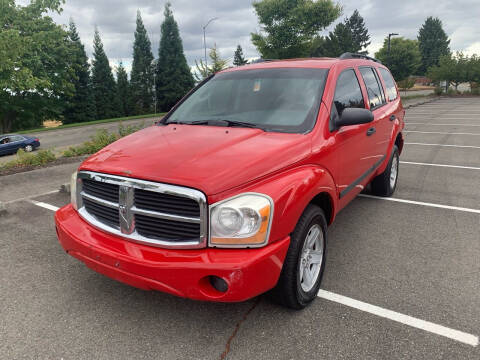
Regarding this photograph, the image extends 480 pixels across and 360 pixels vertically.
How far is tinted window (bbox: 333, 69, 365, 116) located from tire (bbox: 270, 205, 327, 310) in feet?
4.03

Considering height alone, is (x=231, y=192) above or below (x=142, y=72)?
below

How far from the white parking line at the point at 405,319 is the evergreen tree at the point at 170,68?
5319cm

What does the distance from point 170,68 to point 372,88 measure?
177ft

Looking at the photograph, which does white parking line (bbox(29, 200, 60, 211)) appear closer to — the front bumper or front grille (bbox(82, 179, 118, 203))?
front grille (bbox(82, 179, 118, 203))

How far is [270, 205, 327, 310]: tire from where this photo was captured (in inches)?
101

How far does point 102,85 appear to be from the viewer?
49969 mm

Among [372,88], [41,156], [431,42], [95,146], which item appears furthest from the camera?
[431,42]

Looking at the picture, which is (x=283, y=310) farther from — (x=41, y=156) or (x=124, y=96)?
(x=124, y=96)

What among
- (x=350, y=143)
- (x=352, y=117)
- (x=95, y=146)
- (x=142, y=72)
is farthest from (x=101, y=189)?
(x=142, y=72)

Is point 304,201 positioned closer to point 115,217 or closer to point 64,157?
point 115,217

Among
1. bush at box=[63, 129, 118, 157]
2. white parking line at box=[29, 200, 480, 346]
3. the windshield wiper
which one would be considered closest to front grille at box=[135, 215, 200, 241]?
the windshield wiper

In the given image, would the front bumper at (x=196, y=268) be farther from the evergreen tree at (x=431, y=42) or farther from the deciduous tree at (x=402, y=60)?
the evergreen tree at (x=431, y=42)

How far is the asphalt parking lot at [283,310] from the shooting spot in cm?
247

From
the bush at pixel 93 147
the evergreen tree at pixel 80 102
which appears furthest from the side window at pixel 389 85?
the evergreen tree at pixel 80 102
